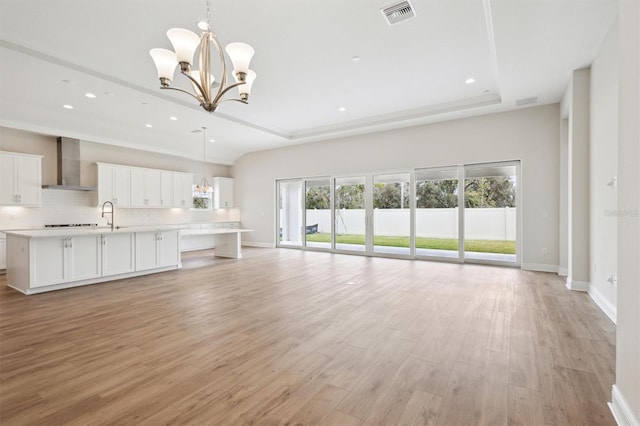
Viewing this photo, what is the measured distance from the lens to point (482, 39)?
149 inches

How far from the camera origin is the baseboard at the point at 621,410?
153cm

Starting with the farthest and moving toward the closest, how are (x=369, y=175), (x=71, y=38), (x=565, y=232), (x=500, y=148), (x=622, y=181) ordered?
1. (x=369, y=175)
2. (x=500, y=148)
3. (x=565, y=232)
4. (x=71, y=38)
5. (x=622, y=181)

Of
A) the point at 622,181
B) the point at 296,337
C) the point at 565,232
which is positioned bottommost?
the point at 296,337

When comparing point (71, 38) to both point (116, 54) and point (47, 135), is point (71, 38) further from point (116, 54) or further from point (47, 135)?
point (47, 135)

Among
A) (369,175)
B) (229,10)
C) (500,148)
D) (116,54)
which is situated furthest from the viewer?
(369,175)

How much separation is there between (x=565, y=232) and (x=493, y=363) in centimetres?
464

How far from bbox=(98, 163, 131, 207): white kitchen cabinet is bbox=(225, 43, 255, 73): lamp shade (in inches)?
246

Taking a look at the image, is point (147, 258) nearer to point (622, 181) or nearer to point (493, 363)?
point (493, 363)

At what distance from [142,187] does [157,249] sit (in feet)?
10.9

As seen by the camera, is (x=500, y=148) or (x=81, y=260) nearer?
(x=81, y=260)

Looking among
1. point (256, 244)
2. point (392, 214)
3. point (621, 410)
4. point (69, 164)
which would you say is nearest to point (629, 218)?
point (621, 410)

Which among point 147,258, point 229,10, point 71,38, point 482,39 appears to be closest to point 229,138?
point 147,258

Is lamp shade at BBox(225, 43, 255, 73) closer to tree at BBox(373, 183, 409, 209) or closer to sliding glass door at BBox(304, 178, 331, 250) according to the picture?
tree at BBox(373, 183, 409, 209)

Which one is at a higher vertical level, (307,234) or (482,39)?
(482,39)
